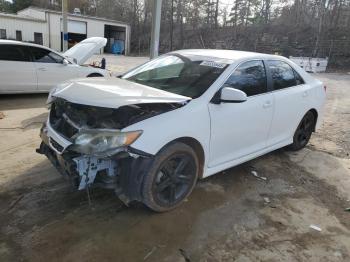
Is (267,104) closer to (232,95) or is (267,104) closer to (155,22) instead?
(232,95)

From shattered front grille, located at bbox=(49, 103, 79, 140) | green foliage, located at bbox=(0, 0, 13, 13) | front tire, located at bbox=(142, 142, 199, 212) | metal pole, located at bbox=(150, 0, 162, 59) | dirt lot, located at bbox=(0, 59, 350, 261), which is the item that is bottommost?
dirt lot, located at bbox=(0, 59, 350, 261)

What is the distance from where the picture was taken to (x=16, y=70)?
8242 mm

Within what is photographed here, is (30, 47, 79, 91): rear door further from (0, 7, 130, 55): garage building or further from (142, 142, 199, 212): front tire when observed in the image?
(0, 7, 130, 55): garage building

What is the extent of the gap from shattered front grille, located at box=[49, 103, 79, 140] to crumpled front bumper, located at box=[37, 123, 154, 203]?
0.15 metres

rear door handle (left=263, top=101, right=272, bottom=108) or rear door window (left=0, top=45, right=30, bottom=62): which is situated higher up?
rear door window (left=0, top=45, right=30, bottom=62)

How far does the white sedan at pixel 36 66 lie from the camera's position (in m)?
8.15

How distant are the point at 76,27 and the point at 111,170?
37.1 metres

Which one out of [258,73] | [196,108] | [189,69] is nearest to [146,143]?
[196,108]

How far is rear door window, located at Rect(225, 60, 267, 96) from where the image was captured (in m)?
4.00

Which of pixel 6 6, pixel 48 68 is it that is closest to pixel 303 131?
pixel 48 68

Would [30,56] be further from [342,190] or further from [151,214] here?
[342,190]

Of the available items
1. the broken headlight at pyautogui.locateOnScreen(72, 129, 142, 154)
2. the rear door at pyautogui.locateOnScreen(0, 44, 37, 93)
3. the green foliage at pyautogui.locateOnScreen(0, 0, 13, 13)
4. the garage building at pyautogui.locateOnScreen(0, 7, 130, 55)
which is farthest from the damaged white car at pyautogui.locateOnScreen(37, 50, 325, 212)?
the green foliage at pyautogui.locateOnScreen(0, 0, 13, 13)

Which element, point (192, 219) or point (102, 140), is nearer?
point (102, 140)

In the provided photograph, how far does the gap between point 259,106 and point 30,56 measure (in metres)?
6.53
